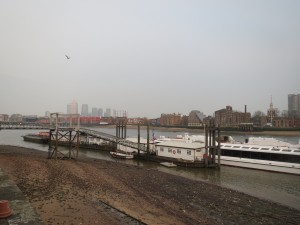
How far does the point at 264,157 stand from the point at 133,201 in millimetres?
26776

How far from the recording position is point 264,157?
126 ft

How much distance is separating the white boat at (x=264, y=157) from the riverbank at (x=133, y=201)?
15.4 metres

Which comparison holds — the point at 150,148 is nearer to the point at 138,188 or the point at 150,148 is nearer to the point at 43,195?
the point at 138,188

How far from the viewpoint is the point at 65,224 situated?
1267cm

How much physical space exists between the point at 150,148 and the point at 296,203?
98.1 ft

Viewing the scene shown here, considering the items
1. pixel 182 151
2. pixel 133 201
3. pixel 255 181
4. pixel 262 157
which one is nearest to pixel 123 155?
pixel 182 151

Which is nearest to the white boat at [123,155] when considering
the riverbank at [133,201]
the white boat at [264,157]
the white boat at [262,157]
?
the white boat at [262,157]

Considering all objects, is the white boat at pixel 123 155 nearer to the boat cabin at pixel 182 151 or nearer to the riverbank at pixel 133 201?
the boat cabin at pixel 182 151

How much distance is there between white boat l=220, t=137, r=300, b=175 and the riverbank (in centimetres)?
1543

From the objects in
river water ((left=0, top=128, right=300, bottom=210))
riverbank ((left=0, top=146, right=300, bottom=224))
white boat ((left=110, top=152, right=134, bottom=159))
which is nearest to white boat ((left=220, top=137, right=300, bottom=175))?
river water ((left=0, top=128, right=300, bottom=210))

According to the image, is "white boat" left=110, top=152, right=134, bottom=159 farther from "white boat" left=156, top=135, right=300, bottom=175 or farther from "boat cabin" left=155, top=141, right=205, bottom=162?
"white boat" left=156, top=135, right=300, bottom=175

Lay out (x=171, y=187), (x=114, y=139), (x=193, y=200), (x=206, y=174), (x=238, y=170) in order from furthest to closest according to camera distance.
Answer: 1. (x=114, y=139)
2. (x=238, y=170)
3. (x=206, y=174)
4. (x=171, y=187)
5. (x=193, y=200)

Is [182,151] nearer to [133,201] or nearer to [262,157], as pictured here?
[262,157]

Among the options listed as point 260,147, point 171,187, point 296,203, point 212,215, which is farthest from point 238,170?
point 212,215
